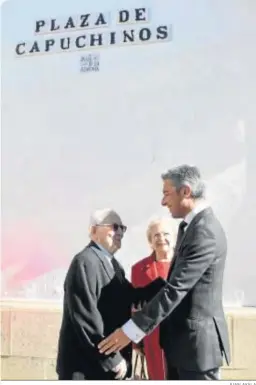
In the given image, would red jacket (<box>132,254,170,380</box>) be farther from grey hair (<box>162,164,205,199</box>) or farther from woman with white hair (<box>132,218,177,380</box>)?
grey hair (<box>162,164,205,199</box>)

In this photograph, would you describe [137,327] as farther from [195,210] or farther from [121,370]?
[195,210]

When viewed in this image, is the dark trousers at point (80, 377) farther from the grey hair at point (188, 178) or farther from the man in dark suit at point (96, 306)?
the grey hair at point (188, 178)

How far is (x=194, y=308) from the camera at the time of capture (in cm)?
274

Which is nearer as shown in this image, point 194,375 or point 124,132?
point 194,375

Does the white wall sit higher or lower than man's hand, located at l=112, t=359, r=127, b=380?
higher

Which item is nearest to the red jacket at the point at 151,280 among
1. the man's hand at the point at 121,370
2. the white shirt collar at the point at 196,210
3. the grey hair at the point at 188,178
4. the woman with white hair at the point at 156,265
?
the woman with white hair at the point at 156,265

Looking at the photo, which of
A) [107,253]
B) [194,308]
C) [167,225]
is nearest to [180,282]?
[194,308]

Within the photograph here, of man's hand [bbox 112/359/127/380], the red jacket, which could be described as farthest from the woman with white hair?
man's hand [bbox 112/359/127/380]

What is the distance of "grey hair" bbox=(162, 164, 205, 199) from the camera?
2824mm

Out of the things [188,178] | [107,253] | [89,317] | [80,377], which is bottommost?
[80,377]

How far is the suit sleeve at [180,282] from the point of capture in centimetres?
272

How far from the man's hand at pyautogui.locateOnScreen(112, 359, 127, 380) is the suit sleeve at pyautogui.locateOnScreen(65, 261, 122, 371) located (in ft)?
0.06

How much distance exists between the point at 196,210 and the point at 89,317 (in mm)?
714

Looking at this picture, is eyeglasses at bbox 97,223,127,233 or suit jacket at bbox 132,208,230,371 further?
eyeglasses at bbox 97,223,127,233
